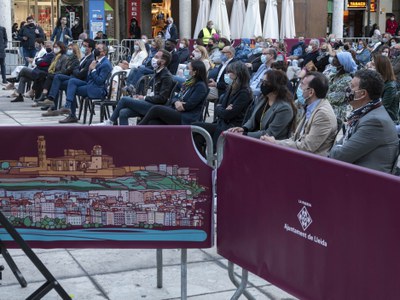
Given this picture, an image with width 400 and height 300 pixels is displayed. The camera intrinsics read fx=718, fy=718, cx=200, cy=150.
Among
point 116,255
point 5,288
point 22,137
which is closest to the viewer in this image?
point 22,137

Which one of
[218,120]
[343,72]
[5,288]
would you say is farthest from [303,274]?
[343,72]

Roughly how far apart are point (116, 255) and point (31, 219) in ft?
4.75

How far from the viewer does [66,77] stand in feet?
49.8

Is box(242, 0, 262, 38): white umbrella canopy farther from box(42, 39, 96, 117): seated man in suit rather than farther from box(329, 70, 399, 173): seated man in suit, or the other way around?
box(329, 70, 399, 173): seated man in suit

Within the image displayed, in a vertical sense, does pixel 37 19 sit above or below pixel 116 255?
above

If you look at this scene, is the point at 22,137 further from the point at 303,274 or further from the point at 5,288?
the point at 303,274

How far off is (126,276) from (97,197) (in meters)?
1.12

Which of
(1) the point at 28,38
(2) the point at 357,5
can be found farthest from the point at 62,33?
(2) the point at 357,5

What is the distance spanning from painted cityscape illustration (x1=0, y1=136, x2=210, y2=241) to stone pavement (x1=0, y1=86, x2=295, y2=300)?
2.17ft

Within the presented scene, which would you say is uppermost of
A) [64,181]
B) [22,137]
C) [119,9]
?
[119,9]

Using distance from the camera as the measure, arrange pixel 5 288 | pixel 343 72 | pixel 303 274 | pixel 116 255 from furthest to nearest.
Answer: pixel 343 72 < pixel 116 255 < pixel 5 288 < pixel 303 274

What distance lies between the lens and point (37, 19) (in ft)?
114

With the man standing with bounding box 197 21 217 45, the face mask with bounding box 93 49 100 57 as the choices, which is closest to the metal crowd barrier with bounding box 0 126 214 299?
the face mask with bounding box 93 49 100 57

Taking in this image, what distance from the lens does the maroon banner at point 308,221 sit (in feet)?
11.2
